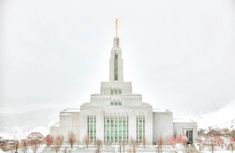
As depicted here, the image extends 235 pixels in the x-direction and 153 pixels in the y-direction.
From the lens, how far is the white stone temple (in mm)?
43312

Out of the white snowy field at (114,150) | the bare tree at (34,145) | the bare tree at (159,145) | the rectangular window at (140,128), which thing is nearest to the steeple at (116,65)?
the rectangular window at (140,128)

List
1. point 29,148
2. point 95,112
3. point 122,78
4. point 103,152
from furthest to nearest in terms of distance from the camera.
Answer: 1. point 122,78
2. point 95,112
3. point 29,148
4. point 103,152

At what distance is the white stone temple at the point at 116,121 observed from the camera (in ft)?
142

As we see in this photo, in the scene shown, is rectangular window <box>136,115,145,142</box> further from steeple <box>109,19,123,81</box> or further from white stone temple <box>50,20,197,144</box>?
steeple <box>109,19,123,81</box>

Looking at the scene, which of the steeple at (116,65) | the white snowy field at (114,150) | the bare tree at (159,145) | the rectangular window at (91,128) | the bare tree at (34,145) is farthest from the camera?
the steeple at (116,65)

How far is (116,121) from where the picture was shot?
43.5 meters

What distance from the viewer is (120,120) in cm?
4347

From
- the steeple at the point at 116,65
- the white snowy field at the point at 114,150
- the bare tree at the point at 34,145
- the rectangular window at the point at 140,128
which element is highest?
the steeple at the point at 116,65

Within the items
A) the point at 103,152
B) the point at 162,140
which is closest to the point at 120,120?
the point at 162,140

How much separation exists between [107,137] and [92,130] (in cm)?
161

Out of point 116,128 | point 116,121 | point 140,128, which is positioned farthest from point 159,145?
point 116,121

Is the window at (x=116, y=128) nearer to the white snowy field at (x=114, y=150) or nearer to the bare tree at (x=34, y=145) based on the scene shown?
the white snowy field at (x=114, y=150)

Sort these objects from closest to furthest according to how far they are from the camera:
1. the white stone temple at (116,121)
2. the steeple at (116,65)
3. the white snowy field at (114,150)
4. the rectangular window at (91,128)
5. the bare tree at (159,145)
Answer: the bare tree at (159,145) → the white snowy field at (114,150) → the white stone temple at (116,121) → the rectangular window at (91,128) → the steeple at (116,65)

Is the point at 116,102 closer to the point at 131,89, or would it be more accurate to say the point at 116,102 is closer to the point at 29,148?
the point at 131,89
